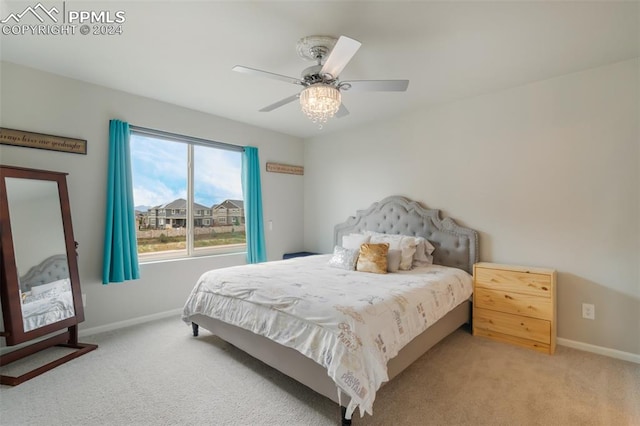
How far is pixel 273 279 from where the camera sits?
260 centimetres

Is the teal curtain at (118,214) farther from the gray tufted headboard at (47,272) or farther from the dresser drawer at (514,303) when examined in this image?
the dresser drawer at (514,303)

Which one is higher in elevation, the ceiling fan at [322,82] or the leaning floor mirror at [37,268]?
the ceiling fan at [322,82]

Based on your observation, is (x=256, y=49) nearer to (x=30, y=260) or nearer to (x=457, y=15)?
(x=457, y=15)

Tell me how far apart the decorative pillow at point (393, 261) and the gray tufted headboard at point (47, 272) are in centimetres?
313

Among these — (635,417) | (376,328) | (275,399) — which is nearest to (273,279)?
(275,399)

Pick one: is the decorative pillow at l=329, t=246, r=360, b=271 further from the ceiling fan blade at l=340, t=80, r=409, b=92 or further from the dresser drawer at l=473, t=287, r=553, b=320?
the ceiling fan blade at l=340, t=80, r=409, b=92

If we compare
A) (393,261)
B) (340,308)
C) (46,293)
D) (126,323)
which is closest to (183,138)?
(46,293)

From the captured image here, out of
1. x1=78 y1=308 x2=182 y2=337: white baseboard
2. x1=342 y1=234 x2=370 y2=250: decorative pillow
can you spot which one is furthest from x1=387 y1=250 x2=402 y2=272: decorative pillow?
x1=78 y1=308 x2=182 y2=337: white baseboard

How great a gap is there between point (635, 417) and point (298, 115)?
4078 millimetres

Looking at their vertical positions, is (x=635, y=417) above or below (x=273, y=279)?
below

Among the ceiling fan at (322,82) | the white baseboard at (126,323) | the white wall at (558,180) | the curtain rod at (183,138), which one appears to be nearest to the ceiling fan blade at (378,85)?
the ceiling fan at (322,82)

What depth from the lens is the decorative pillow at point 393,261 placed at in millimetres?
3109

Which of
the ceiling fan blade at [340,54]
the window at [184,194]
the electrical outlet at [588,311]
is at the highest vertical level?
the ceiling fan blade at [340,54]

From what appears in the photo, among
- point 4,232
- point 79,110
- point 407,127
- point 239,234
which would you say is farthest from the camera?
point 239,234
